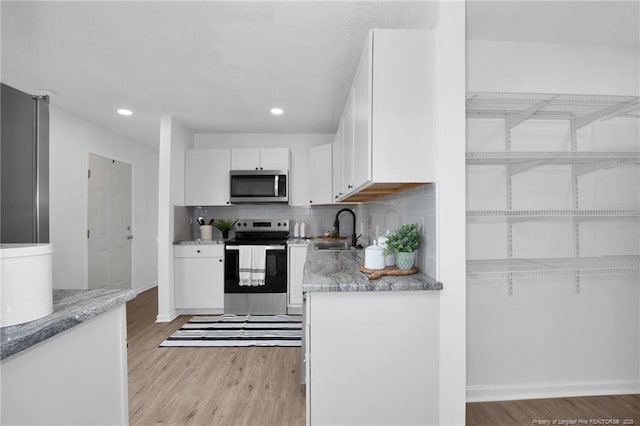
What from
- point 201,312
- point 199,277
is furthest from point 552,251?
point 201,312

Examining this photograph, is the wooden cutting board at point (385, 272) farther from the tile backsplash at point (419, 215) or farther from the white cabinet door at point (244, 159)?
the white cabinet door at point (244, 159)

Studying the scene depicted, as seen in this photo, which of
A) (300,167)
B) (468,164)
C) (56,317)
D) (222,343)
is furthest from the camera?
(300,167)

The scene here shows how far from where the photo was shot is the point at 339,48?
6.98 ft

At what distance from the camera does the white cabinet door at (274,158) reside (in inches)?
159

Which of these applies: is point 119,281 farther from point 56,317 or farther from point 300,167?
point 56,317

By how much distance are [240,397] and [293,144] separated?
10.1ft

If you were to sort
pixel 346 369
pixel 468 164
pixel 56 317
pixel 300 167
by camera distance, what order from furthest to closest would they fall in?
pixel 300 167 < pixel 468 164 < pixel 346 369 < pixel 56 317

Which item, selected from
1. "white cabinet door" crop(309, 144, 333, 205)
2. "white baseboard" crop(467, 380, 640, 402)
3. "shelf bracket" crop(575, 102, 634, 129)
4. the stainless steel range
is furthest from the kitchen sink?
"shelf bracket" crop(575, 102, 634, 129)

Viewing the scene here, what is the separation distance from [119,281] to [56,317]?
4090mm

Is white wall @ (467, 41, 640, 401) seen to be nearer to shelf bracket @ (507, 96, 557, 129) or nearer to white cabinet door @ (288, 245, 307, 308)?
shelf bracket @ (507, 96, 557, 129)

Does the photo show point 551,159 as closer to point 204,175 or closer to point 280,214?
point 280,214

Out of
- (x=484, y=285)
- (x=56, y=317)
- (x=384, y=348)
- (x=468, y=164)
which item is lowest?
(x=384, y=348)

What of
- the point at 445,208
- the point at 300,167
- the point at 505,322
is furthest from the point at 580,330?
the point at 300,167

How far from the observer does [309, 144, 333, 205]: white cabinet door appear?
393 centimetres
